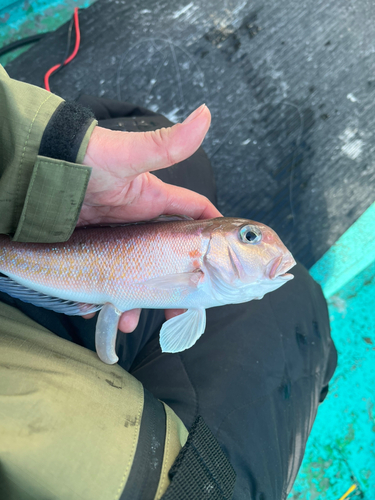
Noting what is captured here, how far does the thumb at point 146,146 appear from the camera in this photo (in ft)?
4.42

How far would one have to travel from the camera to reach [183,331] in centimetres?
175

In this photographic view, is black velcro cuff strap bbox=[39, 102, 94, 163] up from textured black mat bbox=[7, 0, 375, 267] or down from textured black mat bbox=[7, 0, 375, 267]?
A: down

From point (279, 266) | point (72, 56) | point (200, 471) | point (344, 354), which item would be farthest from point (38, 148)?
point (344, 354)

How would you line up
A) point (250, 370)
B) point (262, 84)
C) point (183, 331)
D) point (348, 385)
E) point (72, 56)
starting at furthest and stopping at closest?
point (262, 84), point (72, 56), point (348, 385), point (250, 370), point (183, 331)

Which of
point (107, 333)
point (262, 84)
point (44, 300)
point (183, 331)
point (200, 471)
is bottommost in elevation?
point (44, 300)

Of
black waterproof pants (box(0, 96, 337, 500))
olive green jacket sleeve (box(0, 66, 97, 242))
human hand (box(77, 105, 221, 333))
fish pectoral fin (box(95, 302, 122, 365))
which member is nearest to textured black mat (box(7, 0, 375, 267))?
black waterproof pants (box(0, 96, 337, 500))

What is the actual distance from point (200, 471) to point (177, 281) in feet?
2.64

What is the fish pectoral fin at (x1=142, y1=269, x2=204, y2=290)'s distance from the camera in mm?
1667

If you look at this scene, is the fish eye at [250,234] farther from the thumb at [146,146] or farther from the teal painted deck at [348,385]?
the teal painted deck at [348,385]

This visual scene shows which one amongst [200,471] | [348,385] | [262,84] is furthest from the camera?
[262,84]

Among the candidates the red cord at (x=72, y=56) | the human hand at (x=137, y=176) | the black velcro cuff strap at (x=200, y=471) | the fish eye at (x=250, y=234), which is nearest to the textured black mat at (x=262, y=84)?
the red cord at (x=72, y=56)

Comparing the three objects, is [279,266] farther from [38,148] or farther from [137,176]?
[38,148]

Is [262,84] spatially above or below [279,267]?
above

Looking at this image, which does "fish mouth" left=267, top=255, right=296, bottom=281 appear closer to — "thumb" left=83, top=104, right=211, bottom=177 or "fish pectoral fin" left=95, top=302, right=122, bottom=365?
"thumb" left=83, top=104, right=211, bottom=177
